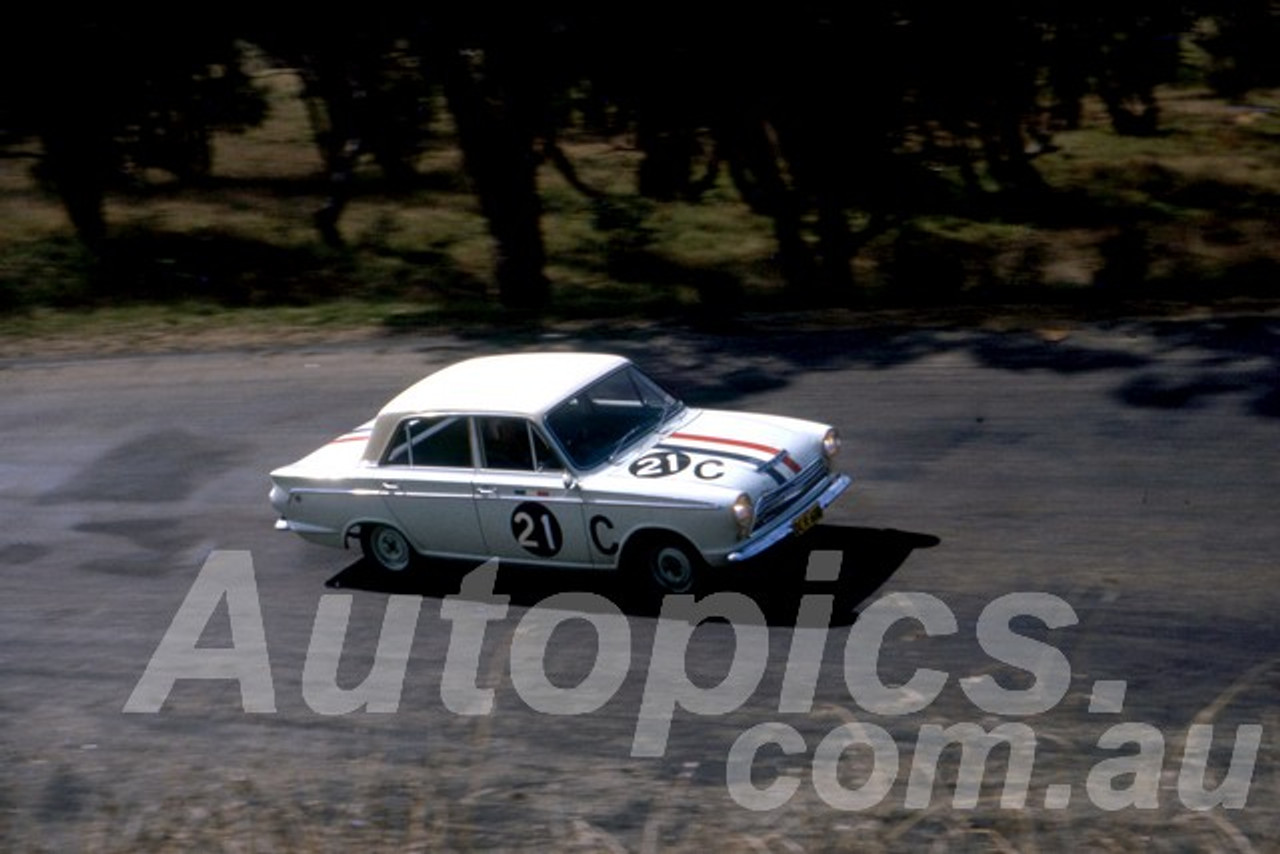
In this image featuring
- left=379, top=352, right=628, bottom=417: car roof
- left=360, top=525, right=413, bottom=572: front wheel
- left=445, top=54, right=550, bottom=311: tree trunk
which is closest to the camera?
left=379, top=352, right=628, bottom=417: car roof

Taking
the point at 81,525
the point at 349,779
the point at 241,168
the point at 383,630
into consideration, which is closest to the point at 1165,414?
the point at 383,630

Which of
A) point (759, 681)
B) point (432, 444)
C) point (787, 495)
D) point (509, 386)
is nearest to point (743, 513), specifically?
point (787, 495)

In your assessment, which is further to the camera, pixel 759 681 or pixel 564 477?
pixel 564 477

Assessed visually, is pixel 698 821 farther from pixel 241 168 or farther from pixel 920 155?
pixel 241 168

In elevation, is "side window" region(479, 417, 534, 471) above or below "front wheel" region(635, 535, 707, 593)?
above

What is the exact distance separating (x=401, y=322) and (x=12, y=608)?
8.32 m

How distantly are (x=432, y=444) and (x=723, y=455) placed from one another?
1.96 m

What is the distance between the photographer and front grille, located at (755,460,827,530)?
9.74 meters

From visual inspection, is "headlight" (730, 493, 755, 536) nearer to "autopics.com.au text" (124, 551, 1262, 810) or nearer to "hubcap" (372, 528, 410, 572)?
"autopics.com.au text" (124, 551, 1262, 810)

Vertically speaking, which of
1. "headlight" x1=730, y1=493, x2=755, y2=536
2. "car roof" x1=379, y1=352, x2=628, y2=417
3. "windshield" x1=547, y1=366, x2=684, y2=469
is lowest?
"headlight" x1=730, y1=493, x2=755, y2=536

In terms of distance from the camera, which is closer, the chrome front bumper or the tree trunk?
the chrome front bumper

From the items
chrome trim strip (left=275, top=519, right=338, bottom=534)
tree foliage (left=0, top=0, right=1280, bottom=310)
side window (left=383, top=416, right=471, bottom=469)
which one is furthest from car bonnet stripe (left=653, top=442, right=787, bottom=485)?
tree foliage (left=0, top=0, right=1280, bottom=310)

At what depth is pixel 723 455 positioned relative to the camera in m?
10.0

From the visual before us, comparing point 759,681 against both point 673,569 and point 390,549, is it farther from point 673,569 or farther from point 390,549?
point 390,549
